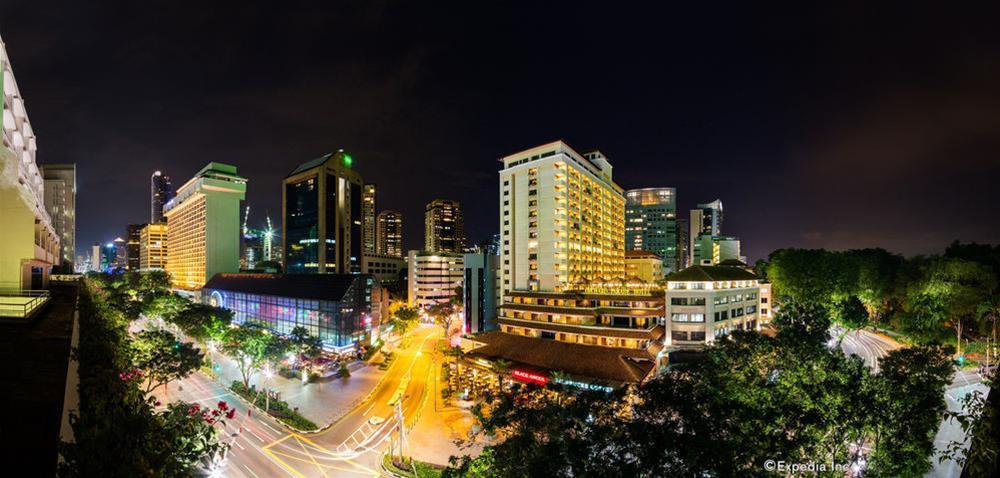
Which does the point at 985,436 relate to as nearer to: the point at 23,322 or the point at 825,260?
the point at 23,322

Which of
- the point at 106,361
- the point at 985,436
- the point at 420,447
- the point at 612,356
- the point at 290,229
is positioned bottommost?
the point at 420,447

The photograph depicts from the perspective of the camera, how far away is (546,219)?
7219 cm

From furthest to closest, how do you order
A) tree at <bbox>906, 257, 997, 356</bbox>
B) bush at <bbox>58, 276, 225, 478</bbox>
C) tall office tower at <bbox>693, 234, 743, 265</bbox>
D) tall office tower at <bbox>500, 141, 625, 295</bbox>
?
tall office tower at <bbox>693, 234, 743, 265</bbox> → tall office tower at <bbox>500, 141, 625, 295</bbox> → tree at <bbox>906, 257, 997, 356</bbox> → bush at <bbox>58, 276, 225, 478</bbox>

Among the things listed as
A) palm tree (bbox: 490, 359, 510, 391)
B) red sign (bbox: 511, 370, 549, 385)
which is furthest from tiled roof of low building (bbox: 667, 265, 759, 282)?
palm tree (bbox: 490, 359, 510, 391)

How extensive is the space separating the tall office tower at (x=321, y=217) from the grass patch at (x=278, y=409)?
7341cm

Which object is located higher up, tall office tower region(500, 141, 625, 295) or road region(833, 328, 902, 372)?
tall office tower region(500, 141, 625, 295)

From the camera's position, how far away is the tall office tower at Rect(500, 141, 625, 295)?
71.8m

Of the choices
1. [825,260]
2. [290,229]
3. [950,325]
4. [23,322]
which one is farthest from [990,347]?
[290,229]

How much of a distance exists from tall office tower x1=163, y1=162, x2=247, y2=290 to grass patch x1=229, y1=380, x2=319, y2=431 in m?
95.6

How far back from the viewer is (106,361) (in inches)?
423

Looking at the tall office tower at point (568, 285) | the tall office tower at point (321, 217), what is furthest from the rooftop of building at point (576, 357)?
the tall office tower at point (321, 217)

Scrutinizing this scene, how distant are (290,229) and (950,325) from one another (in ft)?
457

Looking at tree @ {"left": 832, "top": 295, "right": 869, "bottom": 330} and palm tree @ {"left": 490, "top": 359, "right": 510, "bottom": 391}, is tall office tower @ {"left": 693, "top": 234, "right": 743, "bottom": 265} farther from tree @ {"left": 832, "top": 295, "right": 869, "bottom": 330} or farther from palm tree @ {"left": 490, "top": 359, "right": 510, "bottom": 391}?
palm tree @ {"left": 490, "top": 359, "right": 510, "bottom": 391}

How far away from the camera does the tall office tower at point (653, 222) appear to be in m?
177
